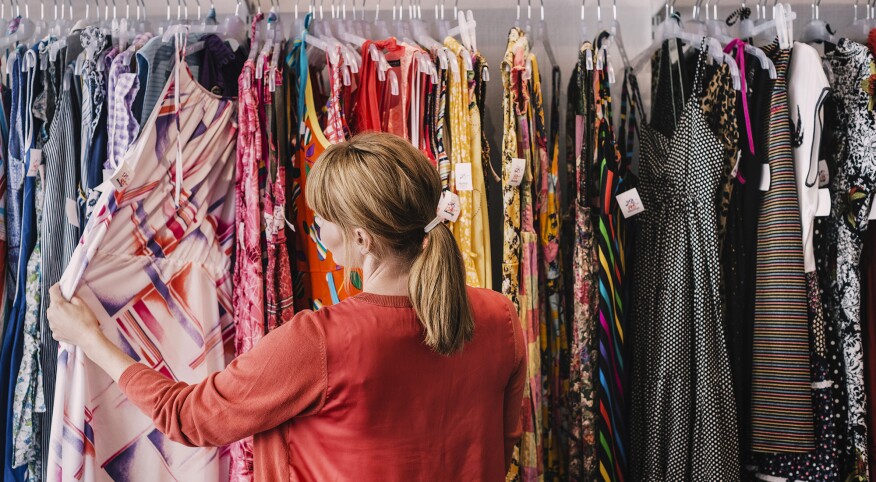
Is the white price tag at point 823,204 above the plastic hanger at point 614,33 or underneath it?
underneath

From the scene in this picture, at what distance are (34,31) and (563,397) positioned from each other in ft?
5.92

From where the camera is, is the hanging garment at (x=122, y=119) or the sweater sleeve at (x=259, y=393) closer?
the sweater sleeve at (x=259, y=393)

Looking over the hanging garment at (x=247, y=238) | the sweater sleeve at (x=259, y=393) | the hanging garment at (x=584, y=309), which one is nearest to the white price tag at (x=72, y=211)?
the hanging garment at (x=247, y=238)

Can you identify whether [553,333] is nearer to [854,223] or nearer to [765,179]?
[765,179]

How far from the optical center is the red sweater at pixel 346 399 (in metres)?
1.21

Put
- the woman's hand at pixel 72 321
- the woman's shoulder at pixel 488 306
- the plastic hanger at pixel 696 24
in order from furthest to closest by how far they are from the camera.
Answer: the plastic hanger at pixel 696 24 < the woman's hand at pixel 72 321 < the woman's shoulder at pixel 488 306

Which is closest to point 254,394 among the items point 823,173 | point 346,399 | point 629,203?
point 346,399

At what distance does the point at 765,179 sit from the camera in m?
1.99

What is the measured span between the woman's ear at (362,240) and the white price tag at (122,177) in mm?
786

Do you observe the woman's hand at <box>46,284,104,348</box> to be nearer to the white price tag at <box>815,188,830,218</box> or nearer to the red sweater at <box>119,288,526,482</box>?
the red sweater at <box>119,288,526,482</box>

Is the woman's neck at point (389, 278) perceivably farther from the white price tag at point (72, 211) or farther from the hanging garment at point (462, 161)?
the white price tag at point (72, 211)

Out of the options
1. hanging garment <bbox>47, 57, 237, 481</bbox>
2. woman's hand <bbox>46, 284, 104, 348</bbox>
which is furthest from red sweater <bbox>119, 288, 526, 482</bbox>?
hanging garment <bbox>47, 57, 237, 481</bbox>

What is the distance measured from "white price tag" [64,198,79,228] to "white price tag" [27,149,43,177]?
0.41 feet

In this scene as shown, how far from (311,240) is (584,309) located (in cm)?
74
